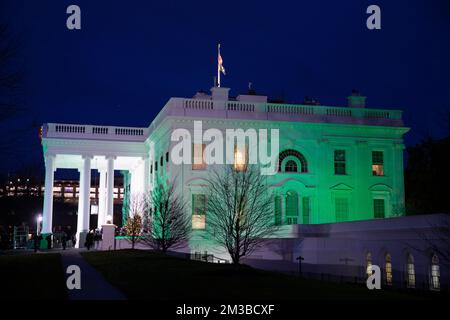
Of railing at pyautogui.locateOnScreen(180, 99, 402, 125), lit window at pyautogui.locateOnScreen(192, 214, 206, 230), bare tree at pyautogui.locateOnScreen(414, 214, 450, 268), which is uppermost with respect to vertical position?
railing at pyautogui.locateOnScreen(180, 99, 402, 125)

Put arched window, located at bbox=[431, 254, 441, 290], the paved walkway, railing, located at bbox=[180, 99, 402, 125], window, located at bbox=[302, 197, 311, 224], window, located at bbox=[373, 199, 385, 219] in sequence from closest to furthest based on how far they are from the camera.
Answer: the paved walkway, arched window, located at bbox=[431, 254, 441, 290], railing, located at bbox=[180, 99, 402, 125], window, located at bbox=[302, 197, 311, 224], window, located at bbox=[373, 199, 385, 219]

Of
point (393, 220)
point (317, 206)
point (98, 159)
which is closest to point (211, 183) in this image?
point (317, 206)

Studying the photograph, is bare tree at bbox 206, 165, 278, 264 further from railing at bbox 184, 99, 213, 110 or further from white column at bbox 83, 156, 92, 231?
white column at bbox 83, 156, 92, 231

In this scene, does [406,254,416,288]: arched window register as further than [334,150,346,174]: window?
No

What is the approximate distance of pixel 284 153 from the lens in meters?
54.0

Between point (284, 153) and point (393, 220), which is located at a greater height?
point (284, 153)

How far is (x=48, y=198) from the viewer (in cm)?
5831

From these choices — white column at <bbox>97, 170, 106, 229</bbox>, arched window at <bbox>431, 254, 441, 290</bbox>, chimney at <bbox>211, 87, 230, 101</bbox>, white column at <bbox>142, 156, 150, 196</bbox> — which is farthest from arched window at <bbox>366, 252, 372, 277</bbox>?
white column at <bbox>97, 170, 106, 229</bbox>

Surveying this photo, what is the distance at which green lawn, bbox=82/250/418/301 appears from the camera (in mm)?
18862

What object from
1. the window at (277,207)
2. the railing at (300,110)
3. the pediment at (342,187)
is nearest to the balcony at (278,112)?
the railing at (300,110)

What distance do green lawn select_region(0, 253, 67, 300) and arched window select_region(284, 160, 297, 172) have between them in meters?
27.2

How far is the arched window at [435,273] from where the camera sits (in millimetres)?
32000
